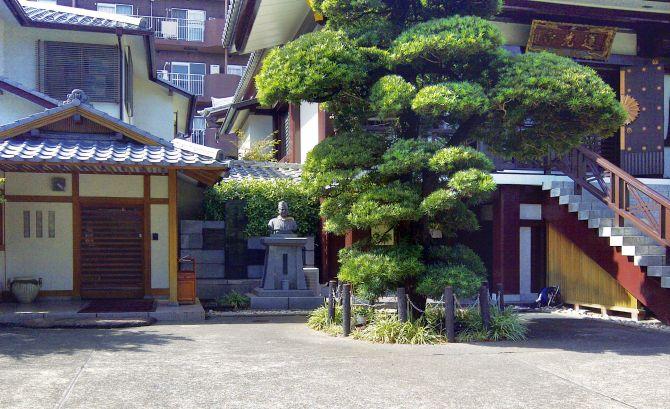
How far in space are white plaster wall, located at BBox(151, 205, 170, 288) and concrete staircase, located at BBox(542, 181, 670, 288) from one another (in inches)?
324

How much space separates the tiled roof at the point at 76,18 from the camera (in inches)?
613

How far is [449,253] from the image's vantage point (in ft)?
32.2

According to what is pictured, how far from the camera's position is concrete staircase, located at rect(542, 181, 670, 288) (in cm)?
1091

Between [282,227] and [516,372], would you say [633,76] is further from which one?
[516,372]

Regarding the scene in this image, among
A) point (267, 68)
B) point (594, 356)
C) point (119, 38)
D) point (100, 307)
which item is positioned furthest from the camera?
point (119, 38)

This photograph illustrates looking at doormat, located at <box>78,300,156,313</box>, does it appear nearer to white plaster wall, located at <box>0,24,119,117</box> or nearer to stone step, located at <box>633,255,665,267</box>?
white plaster wall, located at <box>0,24,119,117</box>

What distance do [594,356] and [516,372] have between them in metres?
1.60

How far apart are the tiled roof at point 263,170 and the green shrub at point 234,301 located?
391cm

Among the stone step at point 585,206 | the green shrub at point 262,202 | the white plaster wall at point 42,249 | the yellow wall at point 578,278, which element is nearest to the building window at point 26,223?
the white plaster wall at point 42,249

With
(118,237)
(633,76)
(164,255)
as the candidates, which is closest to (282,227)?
(164,255)

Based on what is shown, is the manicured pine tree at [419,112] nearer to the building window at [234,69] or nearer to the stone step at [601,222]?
the stone step at [601,222]

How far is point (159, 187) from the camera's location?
13.0 metres

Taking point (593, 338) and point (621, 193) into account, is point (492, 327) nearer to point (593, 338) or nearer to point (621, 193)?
point (593, 338)

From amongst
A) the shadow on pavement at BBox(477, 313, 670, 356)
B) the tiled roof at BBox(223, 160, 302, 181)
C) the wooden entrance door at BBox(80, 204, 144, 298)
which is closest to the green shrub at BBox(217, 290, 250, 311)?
the wooden entrance door at BBox(80, 204, 144, 298)
